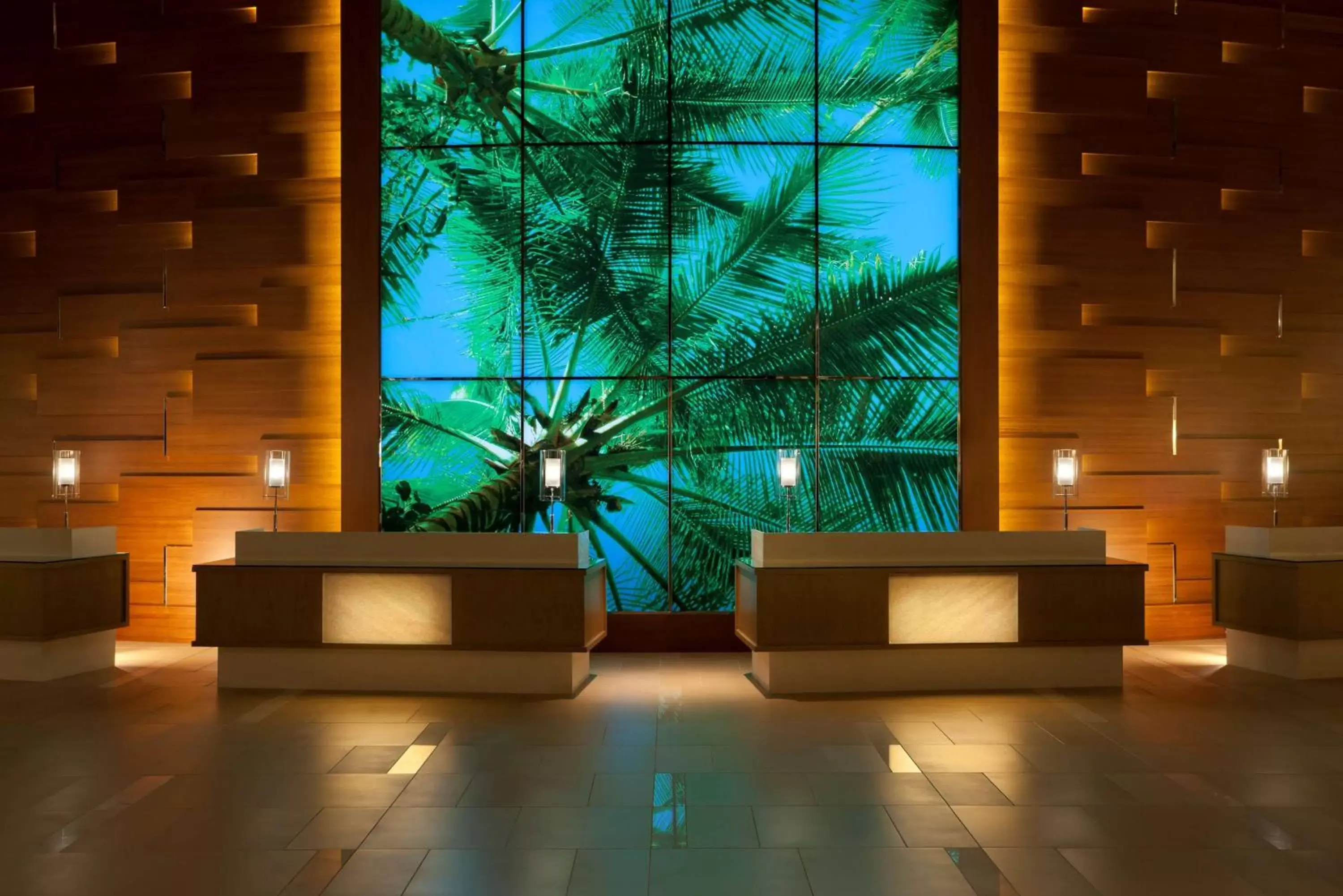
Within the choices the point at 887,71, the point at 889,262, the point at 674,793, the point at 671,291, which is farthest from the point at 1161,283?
the point at 674,793

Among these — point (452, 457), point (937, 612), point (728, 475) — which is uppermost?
point (452, 457)

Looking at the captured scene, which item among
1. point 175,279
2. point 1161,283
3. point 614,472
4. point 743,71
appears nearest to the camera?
point 175,279

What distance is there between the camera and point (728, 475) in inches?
321

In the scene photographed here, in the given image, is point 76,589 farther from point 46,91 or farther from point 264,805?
point 46,91

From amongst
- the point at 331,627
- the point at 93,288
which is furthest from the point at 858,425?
the point at 93,288

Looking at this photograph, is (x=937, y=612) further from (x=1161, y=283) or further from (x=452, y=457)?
(x=452, y=457)

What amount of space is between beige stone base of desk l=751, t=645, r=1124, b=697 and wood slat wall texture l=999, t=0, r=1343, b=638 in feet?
6.03

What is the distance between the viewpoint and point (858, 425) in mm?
7949

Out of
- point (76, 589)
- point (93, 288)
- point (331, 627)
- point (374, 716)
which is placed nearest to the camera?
point (374, 716)

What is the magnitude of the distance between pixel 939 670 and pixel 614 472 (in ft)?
11.3

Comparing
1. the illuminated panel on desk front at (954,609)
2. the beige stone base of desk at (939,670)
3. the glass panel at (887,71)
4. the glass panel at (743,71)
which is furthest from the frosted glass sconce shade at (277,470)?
the glass panel at (887,71)

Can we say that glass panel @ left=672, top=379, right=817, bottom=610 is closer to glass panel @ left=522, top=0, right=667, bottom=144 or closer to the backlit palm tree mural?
the backlit palm tree mural

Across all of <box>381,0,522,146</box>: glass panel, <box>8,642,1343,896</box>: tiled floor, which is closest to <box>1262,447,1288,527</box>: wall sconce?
<box>8,642,1343,896</box>: tiled floor

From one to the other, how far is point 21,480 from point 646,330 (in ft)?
16.6
